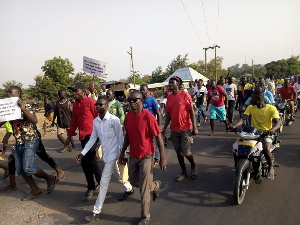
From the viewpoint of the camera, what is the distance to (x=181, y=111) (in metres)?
4.31

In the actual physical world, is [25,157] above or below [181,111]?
below

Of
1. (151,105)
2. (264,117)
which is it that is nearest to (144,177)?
(151,105)

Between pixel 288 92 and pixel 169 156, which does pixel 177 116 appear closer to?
pixel 169 156

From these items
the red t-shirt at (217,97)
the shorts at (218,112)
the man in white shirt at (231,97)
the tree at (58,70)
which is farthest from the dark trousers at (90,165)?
the tree at (58,70)

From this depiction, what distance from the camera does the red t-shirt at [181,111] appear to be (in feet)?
14.1

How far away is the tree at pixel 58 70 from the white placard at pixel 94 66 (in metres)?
24.3

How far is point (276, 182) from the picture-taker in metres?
4.18

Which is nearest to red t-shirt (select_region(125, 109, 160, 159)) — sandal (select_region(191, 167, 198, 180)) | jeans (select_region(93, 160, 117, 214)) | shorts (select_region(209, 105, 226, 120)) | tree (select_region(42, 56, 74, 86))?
jeans (select_region(93, 160, 117, 214))

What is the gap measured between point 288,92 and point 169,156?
548cm

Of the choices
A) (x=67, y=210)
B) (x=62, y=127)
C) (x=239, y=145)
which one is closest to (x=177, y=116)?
(x=239, y=145)

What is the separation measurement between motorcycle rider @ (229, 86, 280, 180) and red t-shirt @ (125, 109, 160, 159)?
1.70m

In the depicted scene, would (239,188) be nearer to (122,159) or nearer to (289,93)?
(122,159)

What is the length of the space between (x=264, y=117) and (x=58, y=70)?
30.0m

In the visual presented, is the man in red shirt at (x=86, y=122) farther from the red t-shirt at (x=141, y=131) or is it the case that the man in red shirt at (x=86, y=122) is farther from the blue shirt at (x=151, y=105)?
the blue shirt at (x=151, y=105)
